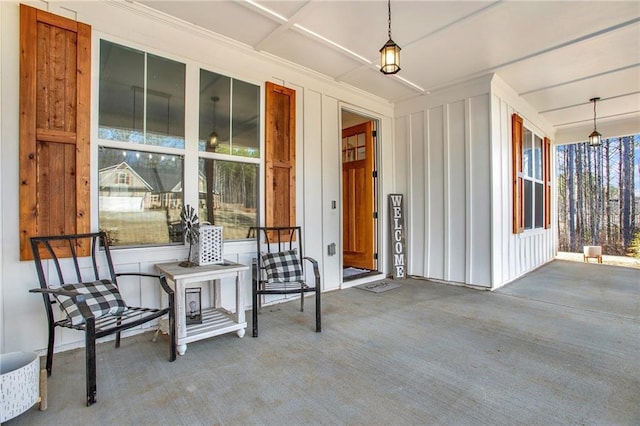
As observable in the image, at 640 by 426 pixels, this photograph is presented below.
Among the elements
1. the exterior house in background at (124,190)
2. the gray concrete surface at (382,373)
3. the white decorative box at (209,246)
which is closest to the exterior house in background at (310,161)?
the exterior house in background at (124,190)

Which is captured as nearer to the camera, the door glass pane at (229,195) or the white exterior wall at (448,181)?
the door glass pane at (229,195)

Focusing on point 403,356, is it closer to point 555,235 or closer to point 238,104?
point 238,104

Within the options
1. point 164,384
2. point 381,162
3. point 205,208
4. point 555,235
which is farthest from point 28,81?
point 555,235

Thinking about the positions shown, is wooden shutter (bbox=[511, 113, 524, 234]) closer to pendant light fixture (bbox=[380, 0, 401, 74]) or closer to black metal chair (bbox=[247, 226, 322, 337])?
pendant light fixture (bbox=[380, 0, 401, 74])

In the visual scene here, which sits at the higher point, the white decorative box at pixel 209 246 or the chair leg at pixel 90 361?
the white decorative box at pixel 209 246

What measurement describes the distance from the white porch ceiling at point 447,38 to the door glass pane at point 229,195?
136 cm

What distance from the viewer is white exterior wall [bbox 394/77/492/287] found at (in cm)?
421

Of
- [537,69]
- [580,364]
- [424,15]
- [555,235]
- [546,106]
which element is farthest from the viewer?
[555,235]

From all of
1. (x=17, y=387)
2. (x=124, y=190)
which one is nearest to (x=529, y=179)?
(x=124, y=190)

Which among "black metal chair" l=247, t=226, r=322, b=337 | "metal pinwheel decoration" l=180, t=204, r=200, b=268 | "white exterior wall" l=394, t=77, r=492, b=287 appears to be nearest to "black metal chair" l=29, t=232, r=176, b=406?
"metal pinwheel decoration" l=180, t=204, r=200, b=268

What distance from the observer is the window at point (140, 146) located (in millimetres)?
2568

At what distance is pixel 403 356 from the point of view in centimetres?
227

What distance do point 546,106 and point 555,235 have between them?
323 centimetres

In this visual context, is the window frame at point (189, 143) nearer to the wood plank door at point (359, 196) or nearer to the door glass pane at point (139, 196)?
the door glass pane at point (139, 196)
